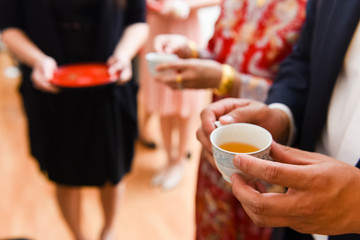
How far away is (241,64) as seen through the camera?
101 centimetres

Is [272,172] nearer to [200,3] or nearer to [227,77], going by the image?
[227,77]

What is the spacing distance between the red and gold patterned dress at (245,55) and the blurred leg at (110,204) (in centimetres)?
59

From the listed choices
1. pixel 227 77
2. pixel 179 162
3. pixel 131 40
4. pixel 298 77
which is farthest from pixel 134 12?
pixel 179 162

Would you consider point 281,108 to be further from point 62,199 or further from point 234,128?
point 62,199

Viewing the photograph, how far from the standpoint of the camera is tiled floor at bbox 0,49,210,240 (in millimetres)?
1714

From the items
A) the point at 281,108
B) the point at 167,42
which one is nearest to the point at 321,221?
the point at 281,108

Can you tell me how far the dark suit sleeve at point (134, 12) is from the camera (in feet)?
4.33

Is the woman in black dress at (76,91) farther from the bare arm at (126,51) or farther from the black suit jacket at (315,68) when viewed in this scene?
the black suit jacket at (315,68)

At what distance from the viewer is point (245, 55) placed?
0.99 metres

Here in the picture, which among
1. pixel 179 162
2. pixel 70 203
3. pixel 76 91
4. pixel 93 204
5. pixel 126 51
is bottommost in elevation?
pixel 93 204

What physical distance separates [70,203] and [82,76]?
2.22 ft

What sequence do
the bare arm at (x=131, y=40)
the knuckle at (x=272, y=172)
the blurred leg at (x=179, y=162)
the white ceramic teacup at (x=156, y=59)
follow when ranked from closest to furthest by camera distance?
the knuckle at (x=272, y=172) < the white ceramic teacup at (x=156, y=59) < the bare arm at (x=131, y=40) < the blurred leg at (x=179, y=162)

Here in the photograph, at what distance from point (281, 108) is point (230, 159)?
33 centimetres

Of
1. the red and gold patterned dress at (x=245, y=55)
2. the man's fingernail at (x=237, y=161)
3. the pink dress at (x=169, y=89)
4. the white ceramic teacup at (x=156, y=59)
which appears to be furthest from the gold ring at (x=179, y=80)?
the pink dress at (x=169, y=89)
